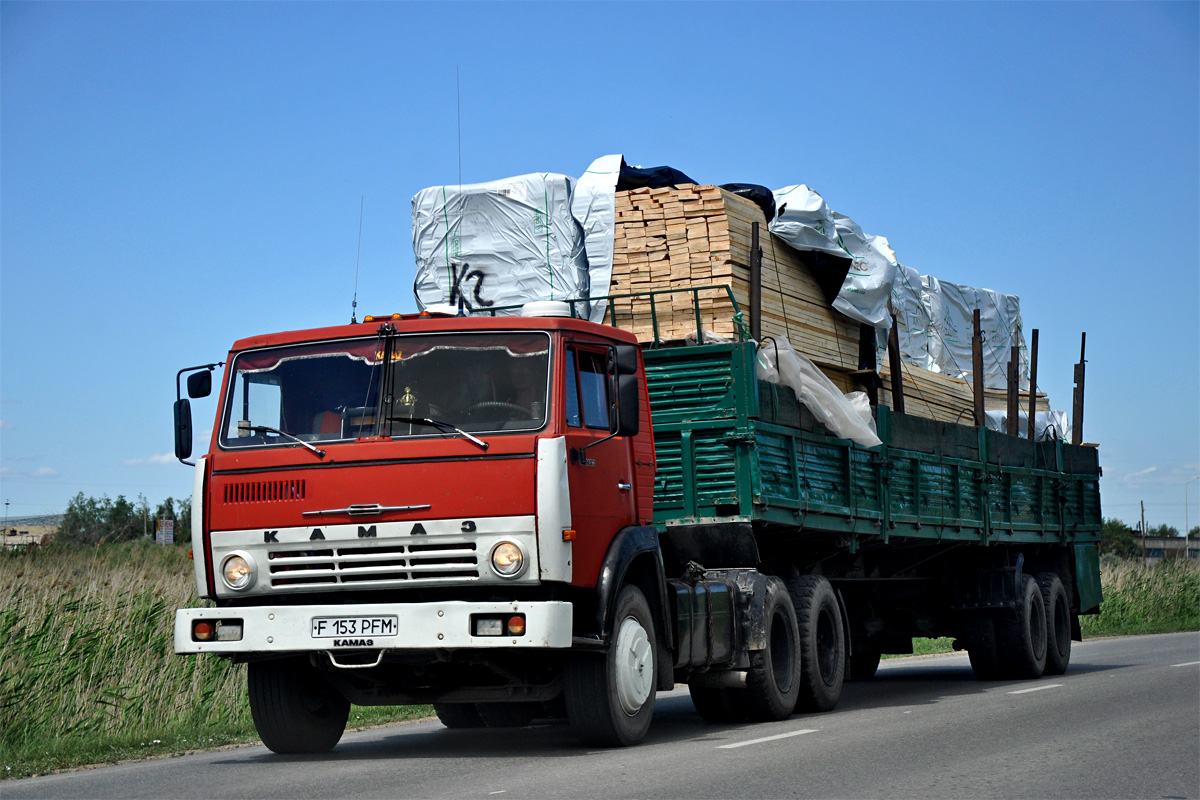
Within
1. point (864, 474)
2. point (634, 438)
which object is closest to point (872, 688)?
point (864, 474)

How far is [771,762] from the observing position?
821 centimetres

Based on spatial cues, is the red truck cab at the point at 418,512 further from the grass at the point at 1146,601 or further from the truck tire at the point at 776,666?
the grass at the point at 1146,601

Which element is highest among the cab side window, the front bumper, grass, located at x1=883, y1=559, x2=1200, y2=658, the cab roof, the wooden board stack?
the wooden board stack

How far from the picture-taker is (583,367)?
352 inches

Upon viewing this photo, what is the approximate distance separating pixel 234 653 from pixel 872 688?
9.10 metres

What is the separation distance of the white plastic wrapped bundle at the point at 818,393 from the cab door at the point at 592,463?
8.24ft

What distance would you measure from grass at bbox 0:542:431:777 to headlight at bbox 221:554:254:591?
2.49 m

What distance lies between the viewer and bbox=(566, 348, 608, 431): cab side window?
8680mm

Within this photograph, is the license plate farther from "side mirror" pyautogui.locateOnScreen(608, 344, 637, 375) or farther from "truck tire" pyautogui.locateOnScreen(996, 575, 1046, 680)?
"truck tire" pyautogui.locateOnScreen(996, 575, 1046, 680)

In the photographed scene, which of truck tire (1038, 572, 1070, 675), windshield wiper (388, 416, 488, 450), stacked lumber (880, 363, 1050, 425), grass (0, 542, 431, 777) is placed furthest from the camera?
truck tire (1038, 572, 1070, 675)

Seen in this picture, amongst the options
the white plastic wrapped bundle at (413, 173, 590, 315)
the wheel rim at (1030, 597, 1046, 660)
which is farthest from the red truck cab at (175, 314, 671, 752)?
the wheel rim at (1030, 597, 1046, 660)

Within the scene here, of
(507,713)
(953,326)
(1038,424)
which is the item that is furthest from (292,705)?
(1038,424)

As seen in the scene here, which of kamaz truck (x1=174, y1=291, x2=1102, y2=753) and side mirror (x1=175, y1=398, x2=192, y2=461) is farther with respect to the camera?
side mirror (x1=175, y1=398, x2=192, y2=461)

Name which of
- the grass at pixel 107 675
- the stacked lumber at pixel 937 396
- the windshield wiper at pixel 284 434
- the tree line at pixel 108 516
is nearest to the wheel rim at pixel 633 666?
the windshield wiper at pixel 284 434
